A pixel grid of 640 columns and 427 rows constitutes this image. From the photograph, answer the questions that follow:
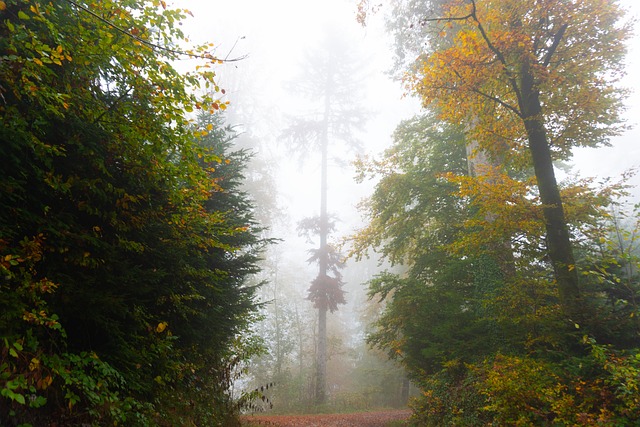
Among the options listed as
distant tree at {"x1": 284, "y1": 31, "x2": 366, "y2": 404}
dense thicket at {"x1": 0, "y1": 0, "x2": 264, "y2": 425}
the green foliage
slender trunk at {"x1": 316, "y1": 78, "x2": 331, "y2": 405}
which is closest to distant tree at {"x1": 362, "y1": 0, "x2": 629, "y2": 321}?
the green foliage

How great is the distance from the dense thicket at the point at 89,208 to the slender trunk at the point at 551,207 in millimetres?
6009

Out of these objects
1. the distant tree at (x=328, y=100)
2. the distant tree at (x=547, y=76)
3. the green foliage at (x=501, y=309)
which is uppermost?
the distant tree at (x=328, y=100)

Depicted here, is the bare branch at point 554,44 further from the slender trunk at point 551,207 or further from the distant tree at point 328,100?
the distant tree at point 328,100

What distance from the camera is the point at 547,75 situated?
6.13 m

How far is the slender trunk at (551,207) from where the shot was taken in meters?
5.92

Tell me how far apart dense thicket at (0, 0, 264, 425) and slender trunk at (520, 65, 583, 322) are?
601cm

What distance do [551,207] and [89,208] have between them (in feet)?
23.9

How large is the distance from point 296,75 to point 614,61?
71.7 ft

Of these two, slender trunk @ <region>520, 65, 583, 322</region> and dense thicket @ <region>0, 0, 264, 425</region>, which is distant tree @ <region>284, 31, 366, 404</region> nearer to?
slender trunk @ <region>520, 65, 583, 322</region>

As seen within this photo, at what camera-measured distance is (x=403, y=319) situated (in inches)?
368

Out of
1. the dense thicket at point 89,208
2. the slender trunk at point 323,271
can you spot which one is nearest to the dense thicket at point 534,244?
the dense thicket at point 89,208

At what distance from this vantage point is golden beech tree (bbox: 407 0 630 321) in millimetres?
6012

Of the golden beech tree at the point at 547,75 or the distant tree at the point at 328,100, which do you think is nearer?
the golden beech tree at the point at 547,75

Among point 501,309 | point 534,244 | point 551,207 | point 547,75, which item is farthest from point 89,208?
point 534,244
